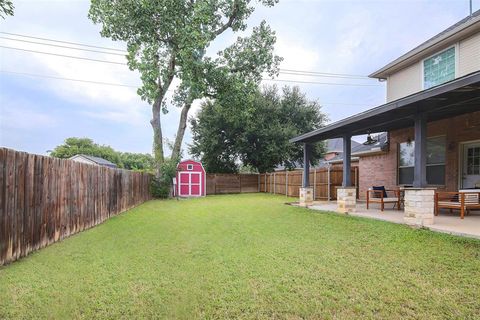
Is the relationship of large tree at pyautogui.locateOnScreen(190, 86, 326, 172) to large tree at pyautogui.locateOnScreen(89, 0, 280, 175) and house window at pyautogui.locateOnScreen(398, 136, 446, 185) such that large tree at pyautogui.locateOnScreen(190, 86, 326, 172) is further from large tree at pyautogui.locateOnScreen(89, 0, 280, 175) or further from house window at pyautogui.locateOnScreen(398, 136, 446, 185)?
house window at pyautogui.locateOnScreen(398, 136, 446, 185)

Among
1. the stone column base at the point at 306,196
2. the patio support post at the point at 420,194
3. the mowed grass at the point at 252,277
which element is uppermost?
the patio support post at the point at 420,194

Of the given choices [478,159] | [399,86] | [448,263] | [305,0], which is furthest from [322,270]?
[305,0]

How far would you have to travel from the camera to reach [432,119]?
936 centimetres

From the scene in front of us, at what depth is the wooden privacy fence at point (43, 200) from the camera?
434cm

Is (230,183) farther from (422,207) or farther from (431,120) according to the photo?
(422,207)

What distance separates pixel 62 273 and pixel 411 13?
677 inches

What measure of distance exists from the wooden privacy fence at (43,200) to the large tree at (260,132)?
14.5m

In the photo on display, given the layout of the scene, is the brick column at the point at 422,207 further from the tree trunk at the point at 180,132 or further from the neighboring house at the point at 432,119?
the tree trunk at the point at 180,132

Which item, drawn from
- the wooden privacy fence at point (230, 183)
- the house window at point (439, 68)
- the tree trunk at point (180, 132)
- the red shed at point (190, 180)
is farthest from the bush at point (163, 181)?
the house window at point (439, 68)

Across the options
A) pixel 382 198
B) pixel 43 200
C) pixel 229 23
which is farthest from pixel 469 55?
A: pixel 229 23

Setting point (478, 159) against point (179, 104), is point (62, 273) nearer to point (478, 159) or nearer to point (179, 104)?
point (478, 159)

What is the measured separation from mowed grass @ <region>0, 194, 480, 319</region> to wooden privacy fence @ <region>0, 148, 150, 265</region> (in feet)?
1.05

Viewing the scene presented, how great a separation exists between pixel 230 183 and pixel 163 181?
6.62m

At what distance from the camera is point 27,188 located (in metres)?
4.88
